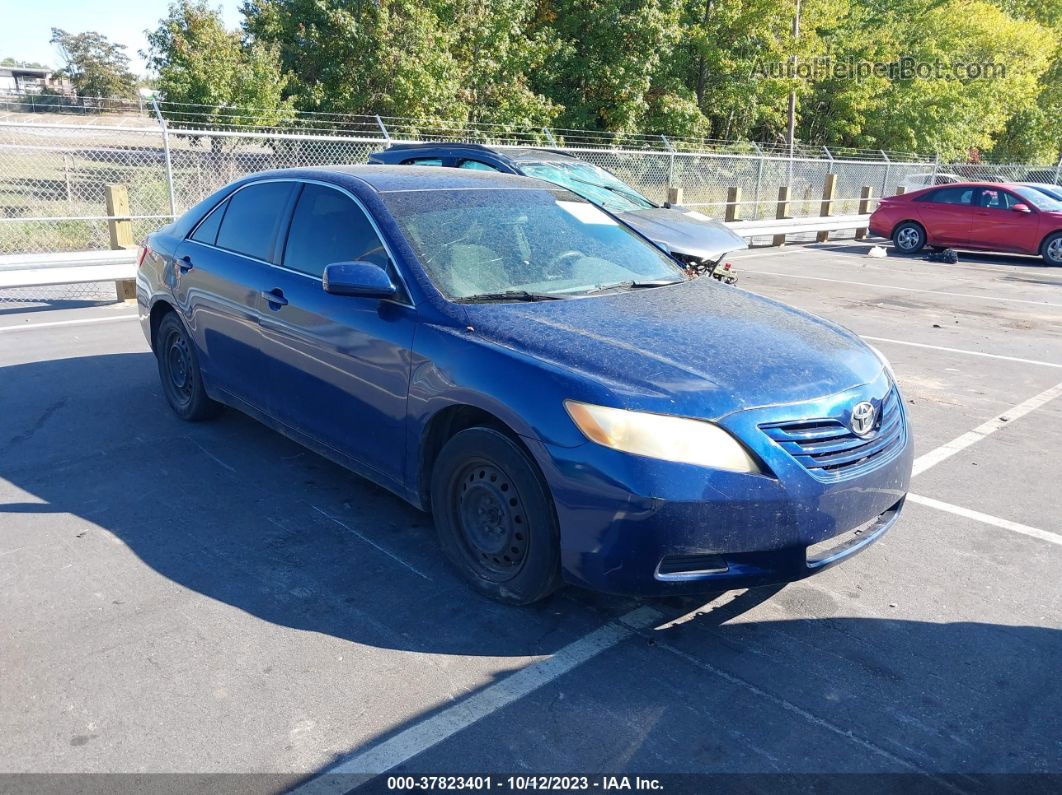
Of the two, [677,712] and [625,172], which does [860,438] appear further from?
[625,172]

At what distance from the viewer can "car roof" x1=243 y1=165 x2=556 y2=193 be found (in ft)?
14.2

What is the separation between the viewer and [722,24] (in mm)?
30438

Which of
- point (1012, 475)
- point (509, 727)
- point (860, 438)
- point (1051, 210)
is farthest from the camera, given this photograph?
point (1051, 210)

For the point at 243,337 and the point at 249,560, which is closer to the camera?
the point at 249,560

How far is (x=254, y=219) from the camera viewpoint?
191 inches

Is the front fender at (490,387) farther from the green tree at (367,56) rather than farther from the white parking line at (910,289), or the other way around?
the green tree at (367,56)

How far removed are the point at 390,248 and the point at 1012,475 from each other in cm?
390

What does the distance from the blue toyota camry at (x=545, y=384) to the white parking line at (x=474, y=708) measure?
0.94 feet

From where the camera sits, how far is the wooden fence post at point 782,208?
726 inches

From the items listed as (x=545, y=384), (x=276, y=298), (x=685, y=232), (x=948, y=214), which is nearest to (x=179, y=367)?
(x=276, y=298)

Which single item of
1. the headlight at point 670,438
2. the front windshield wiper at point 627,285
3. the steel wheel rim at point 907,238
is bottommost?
the steel wheel rim at point 907,238

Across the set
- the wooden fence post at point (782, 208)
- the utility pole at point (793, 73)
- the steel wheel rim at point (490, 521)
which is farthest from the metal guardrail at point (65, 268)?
the utility pole at point (793, 73)

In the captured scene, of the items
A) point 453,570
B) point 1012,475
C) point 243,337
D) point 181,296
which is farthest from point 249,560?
point 1012,475

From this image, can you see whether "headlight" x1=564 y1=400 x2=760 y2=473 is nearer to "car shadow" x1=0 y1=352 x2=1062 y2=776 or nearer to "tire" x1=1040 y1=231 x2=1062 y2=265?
"car shadow" x1=0 y1=352 x2=1062 y2=776
